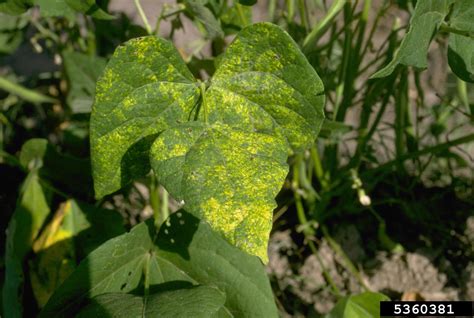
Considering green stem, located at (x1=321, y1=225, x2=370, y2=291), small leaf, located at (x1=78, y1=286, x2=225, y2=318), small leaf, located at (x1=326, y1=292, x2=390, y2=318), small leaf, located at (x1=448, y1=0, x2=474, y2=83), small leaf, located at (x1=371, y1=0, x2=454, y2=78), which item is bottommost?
green stem, located at (x1=321, y1=225, x2=370, y2=291)

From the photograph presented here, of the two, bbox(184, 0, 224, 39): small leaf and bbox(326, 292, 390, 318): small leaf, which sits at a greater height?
bbox(184, 0, 224, 39): small leaf

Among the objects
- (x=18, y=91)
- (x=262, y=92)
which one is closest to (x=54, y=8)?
(x=262, y=92)

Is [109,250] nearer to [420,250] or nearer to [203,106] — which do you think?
[203,106]

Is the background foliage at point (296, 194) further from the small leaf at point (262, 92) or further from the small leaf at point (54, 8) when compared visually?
the small leaf at point (262, 92)

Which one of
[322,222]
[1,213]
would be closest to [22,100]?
[1,213]

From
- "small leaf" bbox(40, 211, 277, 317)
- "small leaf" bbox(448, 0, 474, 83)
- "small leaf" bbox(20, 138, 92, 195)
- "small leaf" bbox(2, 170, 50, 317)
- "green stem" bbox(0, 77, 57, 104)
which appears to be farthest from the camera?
"green stem" bbox(0, 77, 57, 104)

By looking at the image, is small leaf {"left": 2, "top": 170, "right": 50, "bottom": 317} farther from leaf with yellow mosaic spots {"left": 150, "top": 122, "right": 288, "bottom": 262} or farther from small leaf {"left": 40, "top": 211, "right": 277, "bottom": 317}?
leaf with yellow mosaic spots {"left": 150, "top": 122, "right": 288, "bottom": 262}

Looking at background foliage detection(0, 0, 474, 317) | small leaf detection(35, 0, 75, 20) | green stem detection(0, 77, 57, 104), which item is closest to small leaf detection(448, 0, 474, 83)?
background foliage detection(0, 0, 474, 317)
